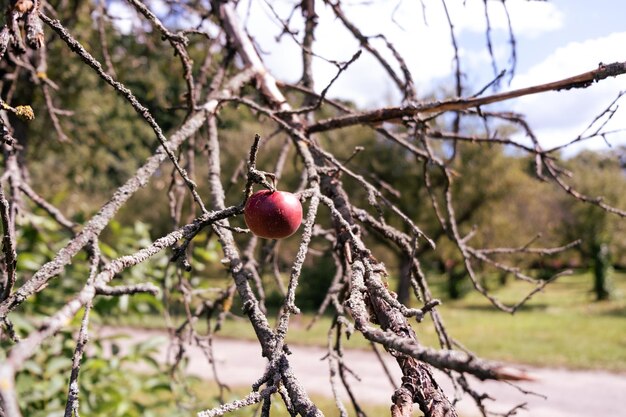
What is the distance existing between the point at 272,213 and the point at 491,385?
8631mm

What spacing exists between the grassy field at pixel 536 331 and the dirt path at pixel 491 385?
0.54 m

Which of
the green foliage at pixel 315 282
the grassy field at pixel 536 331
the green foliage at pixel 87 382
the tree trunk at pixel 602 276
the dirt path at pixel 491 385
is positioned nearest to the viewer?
the green foliage at pixel 87 382

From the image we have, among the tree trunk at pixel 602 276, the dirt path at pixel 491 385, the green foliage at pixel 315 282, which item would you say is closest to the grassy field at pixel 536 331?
the tree trunk at pixel 602 276

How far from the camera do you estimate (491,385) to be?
874cm

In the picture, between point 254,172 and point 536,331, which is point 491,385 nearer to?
point 536,331

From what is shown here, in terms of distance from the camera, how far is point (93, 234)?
→ 0.99m

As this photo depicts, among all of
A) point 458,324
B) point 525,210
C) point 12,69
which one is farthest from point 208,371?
point 525,210

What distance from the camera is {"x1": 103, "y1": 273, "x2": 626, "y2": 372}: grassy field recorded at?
9.93 meters

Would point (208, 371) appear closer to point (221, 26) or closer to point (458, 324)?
point (458, 324)

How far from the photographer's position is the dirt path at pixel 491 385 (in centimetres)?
725

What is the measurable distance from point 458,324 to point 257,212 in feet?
44.9

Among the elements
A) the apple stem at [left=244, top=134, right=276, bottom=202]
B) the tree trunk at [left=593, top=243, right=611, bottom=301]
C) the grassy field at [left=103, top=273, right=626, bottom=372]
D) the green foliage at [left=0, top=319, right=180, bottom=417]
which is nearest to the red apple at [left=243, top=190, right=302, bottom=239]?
the apple stem at [left=244, top=134, right=276, bottom=202]

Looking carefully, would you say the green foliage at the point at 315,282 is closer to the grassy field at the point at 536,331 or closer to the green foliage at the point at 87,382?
the grassy field at the point at 536,331

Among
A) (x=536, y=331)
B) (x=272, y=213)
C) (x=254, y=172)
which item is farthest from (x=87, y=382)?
(x=536, y=331)
